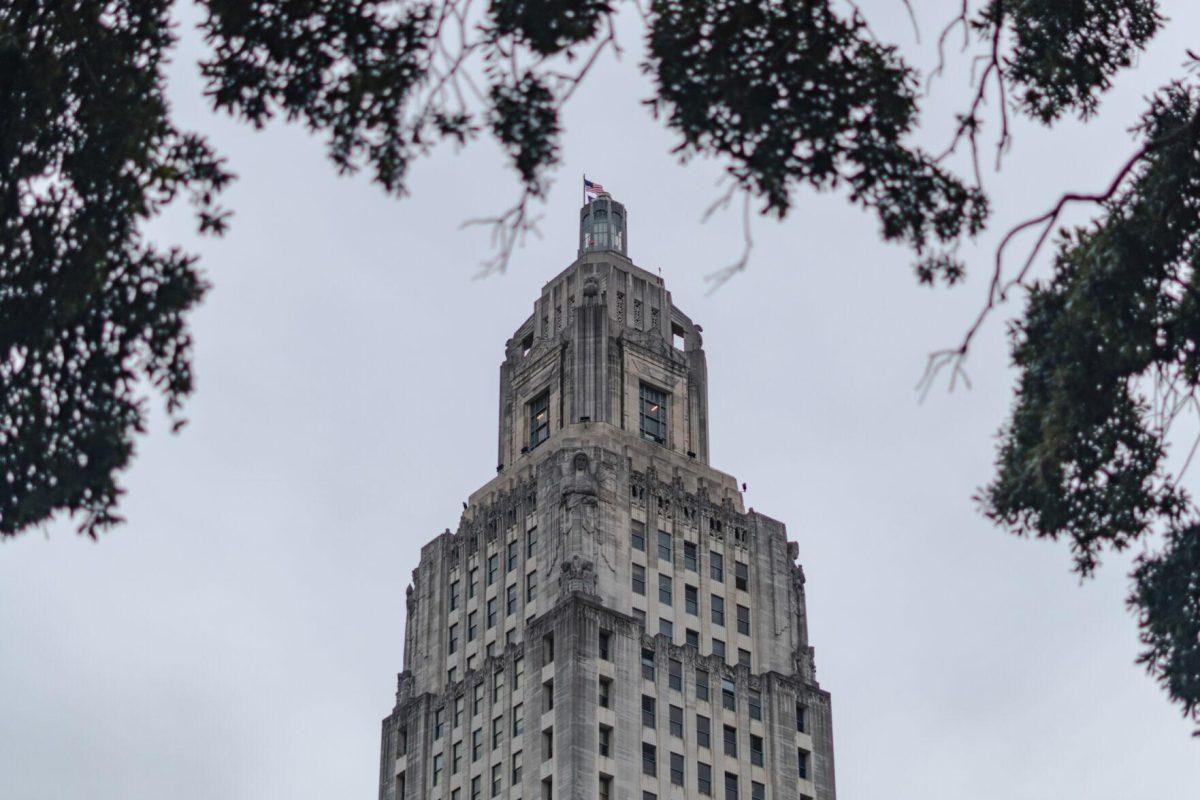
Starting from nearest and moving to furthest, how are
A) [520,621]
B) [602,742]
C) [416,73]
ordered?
[416,73] < [602,742] < [520,621]

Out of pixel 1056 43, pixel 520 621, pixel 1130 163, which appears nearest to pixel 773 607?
pixel 520 621

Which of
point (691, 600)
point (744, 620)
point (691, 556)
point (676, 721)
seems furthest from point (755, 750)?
point (691, 556)

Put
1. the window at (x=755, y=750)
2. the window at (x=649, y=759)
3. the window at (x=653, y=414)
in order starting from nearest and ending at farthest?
the window at (x=649, y=759)
the window at (x=755, y=750)
the window at (x=653, y=414)

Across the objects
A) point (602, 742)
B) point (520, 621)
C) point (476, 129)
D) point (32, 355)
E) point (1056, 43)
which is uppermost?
point (520, 621)

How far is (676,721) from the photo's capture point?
10844cm

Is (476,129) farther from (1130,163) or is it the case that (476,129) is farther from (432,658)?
(432,658)

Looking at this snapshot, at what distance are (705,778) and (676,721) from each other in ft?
11.2

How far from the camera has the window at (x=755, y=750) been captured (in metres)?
110

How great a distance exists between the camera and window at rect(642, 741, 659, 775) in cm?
10525

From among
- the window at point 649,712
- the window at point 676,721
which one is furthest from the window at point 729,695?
the window at point 649,712

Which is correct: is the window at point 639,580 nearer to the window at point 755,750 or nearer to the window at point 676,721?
the window at point 676,721

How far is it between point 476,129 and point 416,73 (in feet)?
4.71

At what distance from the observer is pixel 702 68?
102 feet

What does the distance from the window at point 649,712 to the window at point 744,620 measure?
9609 mm
